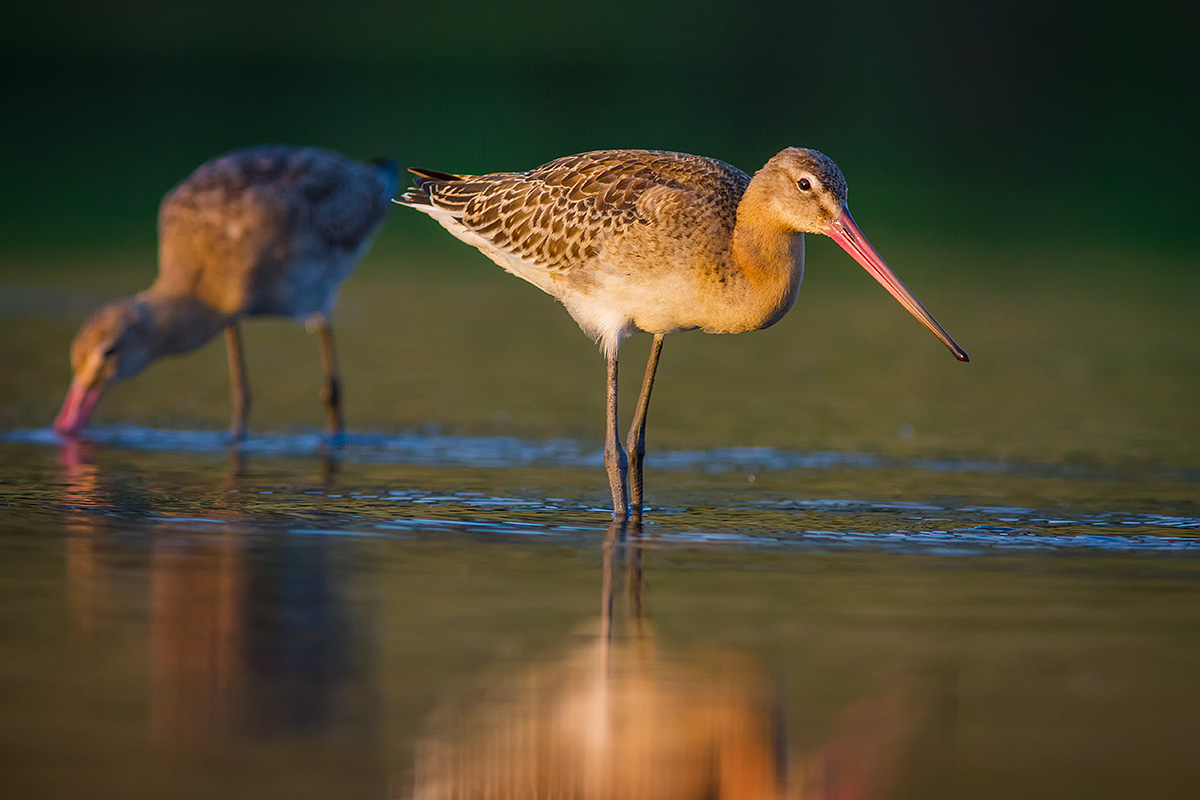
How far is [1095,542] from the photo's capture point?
24.0 ft

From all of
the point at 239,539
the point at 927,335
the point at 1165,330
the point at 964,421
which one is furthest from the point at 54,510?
the point at 1165,330

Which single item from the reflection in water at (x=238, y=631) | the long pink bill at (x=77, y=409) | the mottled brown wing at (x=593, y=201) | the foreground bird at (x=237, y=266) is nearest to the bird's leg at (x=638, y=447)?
the mottled brown wing at (x=593, y=201)

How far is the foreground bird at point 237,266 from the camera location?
1048 centimetres

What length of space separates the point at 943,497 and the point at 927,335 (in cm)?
671

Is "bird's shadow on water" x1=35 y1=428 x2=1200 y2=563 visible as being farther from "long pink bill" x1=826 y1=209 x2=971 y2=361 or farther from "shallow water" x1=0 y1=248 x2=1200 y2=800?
"long pink bill" x1=826 y1=209 x2=971 y2=361

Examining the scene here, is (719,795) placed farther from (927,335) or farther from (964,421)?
(927,335)

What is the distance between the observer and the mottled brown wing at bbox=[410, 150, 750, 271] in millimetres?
8023

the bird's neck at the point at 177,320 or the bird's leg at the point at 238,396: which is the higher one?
the bird's neck at the point at 177,320

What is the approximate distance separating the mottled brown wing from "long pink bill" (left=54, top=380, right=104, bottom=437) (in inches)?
95.9

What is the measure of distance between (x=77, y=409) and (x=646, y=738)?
6.00 m

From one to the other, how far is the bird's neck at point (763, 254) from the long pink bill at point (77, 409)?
3912 millimetres

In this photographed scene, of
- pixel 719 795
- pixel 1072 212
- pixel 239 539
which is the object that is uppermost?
pixel 1072 212

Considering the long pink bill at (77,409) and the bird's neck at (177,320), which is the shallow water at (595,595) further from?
the bird's neck at (177,320)

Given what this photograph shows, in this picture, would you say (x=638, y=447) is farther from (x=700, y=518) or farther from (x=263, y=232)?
(x=263, y=232)
